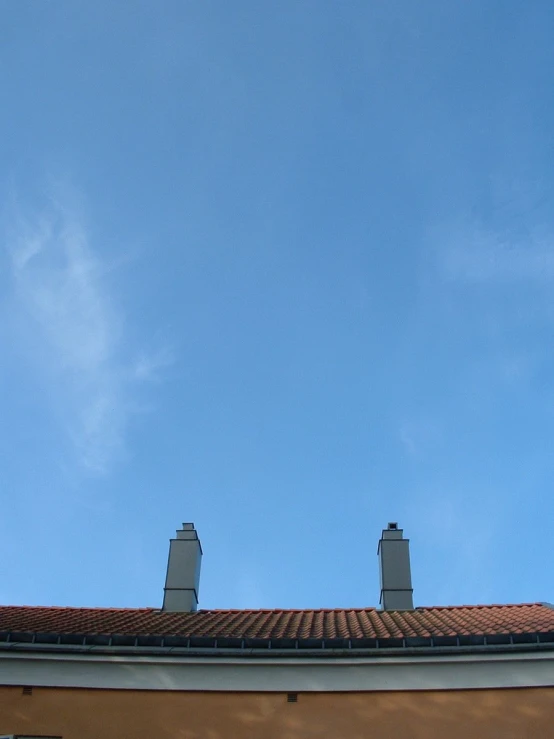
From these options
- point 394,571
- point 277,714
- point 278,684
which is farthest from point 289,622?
point 394,571

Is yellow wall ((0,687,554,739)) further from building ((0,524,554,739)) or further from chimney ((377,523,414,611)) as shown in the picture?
chimney ((377,523,414,611))

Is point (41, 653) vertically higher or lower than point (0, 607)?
lower

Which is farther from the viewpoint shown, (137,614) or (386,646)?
(137,614)

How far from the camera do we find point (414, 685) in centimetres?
1241

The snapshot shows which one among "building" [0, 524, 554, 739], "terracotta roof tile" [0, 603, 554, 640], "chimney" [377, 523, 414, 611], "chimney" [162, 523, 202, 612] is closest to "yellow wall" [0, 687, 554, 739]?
"building" [0, 524, 554, 739]

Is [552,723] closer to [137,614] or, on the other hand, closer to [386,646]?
[386,646]

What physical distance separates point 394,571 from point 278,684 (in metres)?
5.73

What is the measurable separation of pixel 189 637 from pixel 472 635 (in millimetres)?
4194

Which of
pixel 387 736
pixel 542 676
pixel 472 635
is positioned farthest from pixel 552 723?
pixel 387 736

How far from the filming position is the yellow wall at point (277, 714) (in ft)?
39.9

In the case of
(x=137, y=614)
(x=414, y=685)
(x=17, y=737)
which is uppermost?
(x=137, y=614)

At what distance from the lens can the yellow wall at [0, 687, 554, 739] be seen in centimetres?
1216

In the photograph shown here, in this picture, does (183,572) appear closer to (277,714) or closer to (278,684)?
(278,684)

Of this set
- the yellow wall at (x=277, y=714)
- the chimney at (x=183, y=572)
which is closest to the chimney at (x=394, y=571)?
the chimney at (x=183, y=572)
